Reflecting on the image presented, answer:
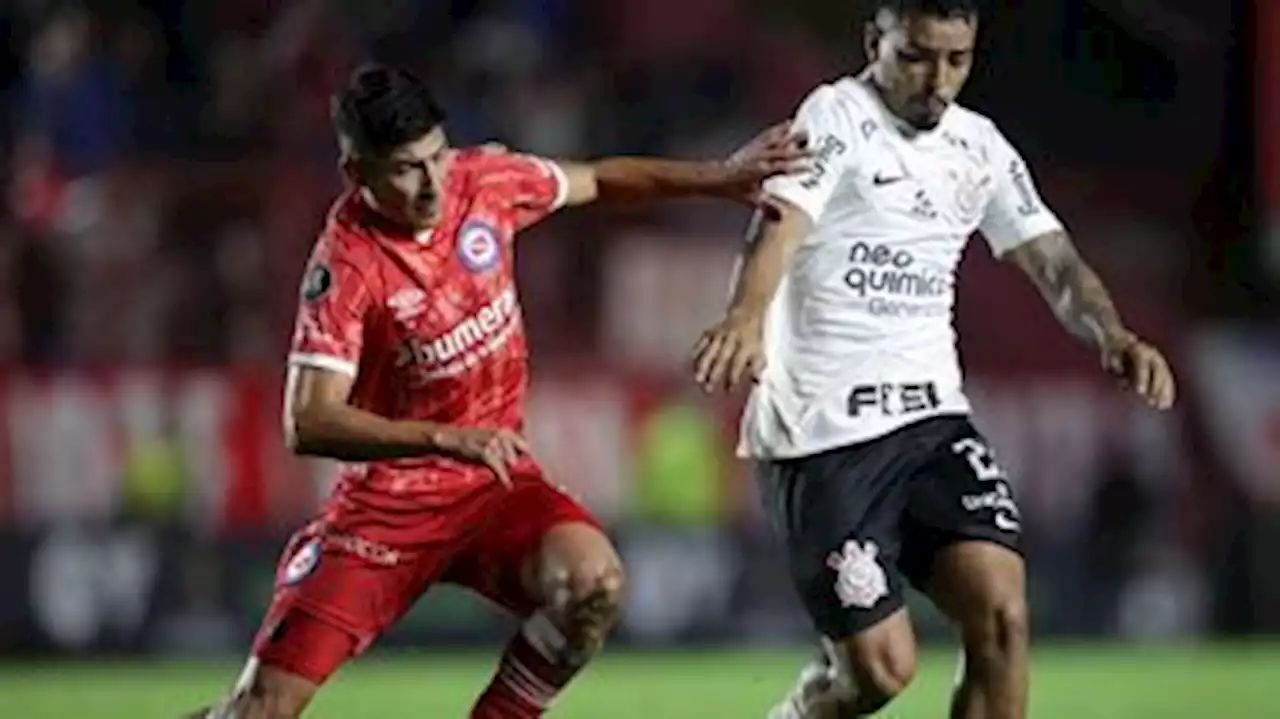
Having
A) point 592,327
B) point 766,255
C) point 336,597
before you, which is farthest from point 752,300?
point 592,327

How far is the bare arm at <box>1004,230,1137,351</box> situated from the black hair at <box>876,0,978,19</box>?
761mm

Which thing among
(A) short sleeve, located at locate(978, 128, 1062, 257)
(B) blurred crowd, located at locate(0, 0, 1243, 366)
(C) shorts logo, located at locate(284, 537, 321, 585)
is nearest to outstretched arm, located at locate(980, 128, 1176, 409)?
(A) short sleeve, located at locate(978, 128, 1062, 257)

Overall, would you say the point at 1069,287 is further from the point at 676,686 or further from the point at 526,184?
the point at 676,686

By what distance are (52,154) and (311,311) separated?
712cm

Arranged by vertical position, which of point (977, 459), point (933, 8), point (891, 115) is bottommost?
point (977, 459)

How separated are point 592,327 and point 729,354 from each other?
7.17 metres

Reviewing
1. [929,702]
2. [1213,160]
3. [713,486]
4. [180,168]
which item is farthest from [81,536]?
[1213,160]

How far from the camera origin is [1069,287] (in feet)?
35.0

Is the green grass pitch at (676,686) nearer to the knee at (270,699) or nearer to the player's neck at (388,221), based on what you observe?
the knee at (270,699)

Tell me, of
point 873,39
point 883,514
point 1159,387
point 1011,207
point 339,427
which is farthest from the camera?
point 1011,207

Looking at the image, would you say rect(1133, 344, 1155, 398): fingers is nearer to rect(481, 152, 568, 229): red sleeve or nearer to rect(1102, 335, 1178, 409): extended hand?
rect(1102, 335, 1178, 409): extended hand

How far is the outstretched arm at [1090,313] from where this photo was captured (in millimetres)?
10141

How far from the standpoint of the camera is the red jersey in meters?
10.1

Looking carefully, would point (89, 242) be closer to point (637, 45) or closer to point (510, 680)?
point (637, 45)
